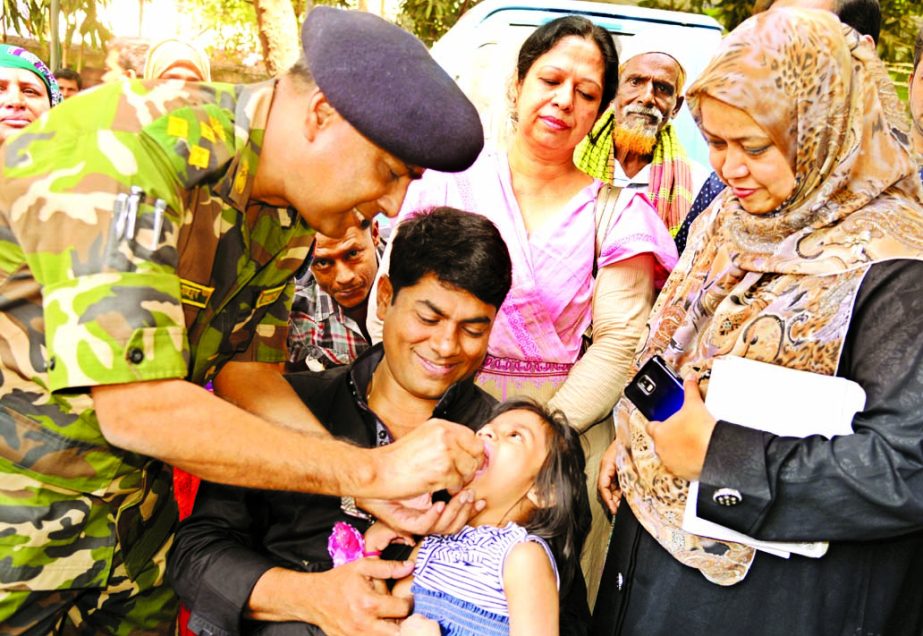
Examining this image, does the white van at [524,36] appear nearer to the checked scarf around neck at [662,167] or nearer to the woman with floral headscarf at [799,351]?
the checked scarf around neck at [662,167]

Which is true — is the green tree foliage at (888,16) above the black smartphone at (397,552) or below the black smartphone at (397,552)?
above

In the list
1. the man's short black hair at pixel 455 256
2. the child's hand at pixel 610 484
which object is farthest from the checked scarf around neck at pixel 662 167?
the child's hand at pixel 610 484

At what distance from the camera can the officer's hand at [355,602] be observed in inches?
85.9

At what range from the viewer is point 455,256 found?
2.75 m

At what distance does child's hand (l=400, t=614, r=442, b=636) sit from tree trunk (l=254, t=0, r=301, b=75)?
9223 millimetres

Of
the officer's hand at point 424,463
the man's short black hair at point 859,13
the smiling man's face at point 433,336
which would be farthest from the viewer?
the man's short black hair at point 859,13

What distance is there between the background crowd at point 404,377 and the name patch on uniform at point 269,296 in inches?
0.8

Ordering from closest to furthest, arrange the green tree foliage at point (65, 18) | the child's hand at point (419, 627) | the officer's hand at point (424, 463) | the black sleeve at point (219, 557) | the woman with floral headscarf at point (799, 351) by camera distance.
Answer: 1. the woman with floral headscarf at point (799, 351)
2. the officer's hand at point (424, 463)
3. the child's hand at point (419, 627)
4. the black sleeve at point (219, 557)
5. the green tree foliage at point (65, 18)

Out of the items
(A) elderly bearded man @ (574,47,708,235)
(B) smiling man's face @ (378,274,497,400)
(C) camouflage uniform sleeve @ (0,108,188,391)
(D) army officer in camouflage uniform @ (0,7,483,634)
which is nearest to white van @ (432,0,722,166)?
(A) elderly bearded man @ (574,47,708,235)

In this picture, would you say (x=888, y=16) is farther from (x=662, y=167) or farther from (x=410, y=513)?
(x=410, y=513)

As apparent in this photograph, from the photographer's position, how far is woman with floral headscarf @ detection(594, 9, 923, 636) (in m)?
1.88

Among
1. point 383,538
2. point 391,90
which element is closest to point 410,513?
point 383,538

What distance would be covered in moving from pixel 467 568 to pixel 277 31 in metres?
9.52

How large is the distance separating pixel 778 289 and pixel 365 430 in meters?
1.33
